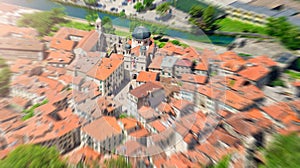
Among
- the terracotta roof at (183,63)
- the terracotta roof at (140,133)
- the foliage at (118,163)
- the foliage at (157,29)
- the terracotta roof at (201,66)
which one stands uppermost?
the foliage at (157,29)

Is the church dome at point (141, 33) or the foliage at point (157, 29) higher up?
the foliage at point (157, 29)

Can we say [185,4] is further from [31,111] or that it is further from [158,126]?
[31,111]

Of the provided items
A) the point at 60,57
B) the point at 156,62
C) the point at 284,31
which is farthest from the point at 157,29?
the point at 284,31

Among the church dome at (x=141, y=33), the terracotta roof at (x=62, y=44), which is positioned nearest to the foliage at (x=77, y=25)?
the terracotta roof at (x=62, y=44)

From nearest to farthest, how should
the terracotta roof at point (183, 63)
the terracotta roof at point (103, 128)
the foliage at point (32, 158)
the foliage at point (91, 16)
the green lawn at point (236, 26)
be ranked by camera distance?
the foliage at point (32, 158) → the terracotta roof at point (103, 128) → the terracotta roof at point (183, 63) → the green lawn at point (236, 26) → the foliage at point (91, 16)

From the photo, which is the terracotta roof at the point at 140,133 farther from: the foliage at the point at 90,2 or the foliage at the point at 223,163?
the foliage at the point at 90,2

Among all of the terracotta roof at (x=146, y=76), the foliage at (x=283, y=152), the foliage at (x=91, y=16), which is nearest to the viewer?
the foliage at (x=283, y=152)

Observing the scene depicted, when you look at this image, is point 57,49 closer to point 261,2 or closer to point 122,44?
point 122,44
